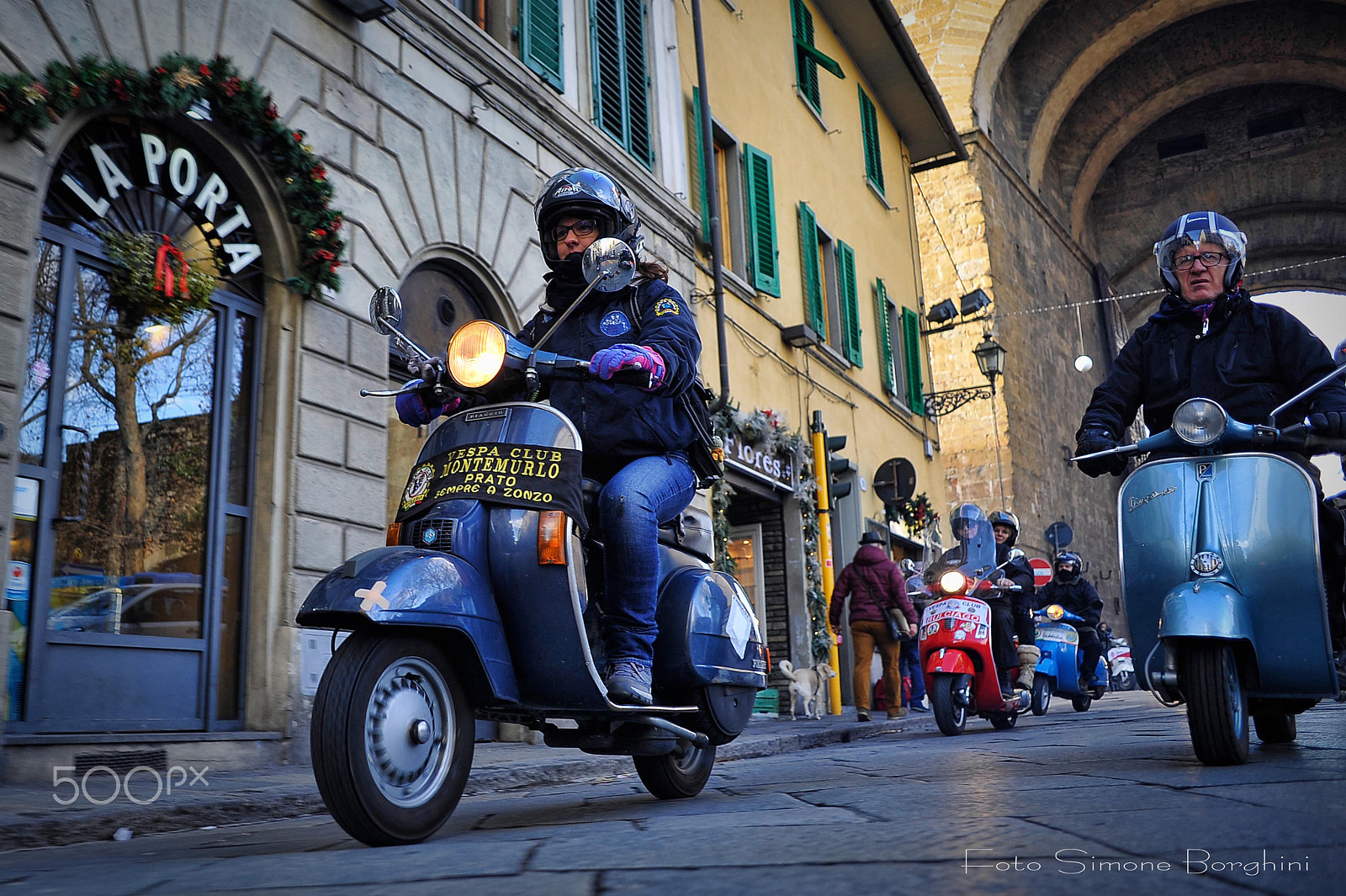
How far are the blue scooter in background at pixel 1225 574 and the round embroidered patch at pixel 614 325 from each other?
181 cm

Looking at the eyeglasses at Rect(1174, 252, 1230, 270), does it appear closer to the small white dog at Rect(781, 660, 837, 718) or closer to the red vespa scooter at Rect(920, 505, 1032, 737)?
the red vespa scooter at Rect(920, 505, 1032, 737)

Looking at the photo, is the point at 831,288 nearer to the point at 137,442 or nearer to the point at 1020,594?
the point at 1020,594

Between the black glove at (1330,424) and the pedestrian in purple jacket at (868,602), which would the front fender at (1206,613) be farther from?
the pedestrian in purple jacket at (868,602)

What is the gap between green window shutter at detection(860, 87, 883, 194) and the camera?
1897 centimetres

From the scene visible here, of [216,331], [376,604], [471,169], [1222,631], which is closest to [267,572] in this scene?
[216,331]

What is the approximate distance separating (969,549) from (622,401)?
5825mm

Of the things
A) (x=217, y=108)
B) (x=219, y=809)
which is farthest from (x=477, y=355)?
(x=217, y=108)

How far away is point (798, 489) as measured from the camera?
1451 cm

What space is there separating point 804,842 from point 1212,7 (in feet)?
107

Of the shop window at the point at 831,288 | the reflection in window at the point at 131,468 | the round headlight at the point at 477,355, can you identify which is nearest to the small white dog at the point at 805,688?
the shop window at the point at 831,288

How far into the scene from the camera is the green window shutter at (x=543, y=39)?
952 cm

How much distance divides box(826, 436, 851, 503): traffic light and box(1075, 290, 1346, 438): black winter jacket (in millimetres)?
10130

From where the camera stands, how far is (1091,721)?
8508 mm

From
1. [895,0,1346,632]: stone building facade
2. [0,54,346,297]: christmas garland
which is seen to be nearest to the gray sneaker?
[0,54,346,297]: christmas garland
